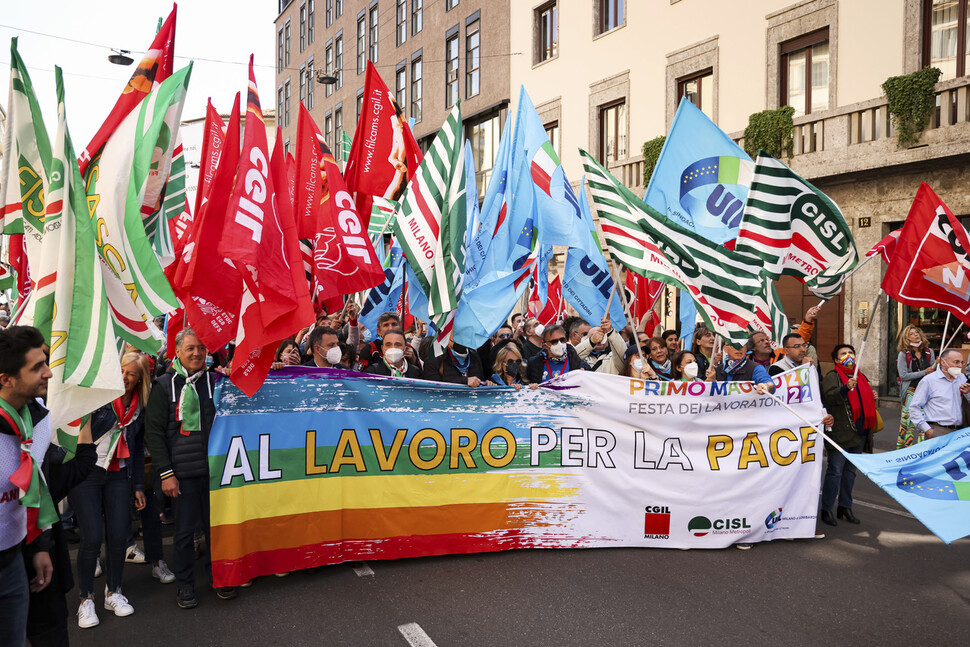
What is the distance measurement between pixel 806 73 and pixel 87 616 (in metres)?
15.4

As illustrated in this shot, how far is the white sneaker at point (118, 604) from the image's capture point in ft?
15.4

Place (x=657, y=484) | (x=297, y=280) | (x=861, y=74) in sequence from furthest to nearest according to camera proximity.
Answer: (x=861, y=74), (x=657, y=484), (x=297, y=280)

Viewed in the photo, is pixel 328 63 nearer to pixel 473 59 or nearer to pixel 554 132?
pixel 473 59

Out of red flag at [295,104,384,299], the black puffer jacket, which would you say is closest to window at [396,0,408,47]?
red flag at [295,104,384,299]

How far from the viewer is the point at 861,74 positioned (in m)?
13.9

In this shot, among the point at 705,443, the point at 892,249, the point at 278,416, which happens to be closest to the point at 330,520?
the point at 278,416

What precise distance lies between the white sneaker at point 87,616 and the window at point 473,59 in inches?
915

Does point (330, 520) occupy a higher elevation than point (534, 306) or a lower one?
lower

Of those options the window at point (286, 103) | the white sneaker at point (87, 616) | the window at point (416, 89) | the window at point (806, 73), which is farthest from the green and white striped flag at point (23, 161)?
the window at point (286, 103)

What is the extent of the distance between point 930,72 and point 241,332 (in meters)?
12.8

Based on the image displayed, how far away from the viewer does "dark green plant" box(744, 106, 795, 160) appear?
14.9 meters

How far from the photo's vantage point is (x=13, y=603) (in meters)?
2.87

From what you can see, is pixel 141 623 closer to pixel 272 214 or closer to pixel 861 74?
pixel 272 214

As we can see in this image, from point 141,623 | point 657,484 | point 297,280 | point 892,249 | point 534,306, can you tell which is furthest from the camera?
point 534,306
